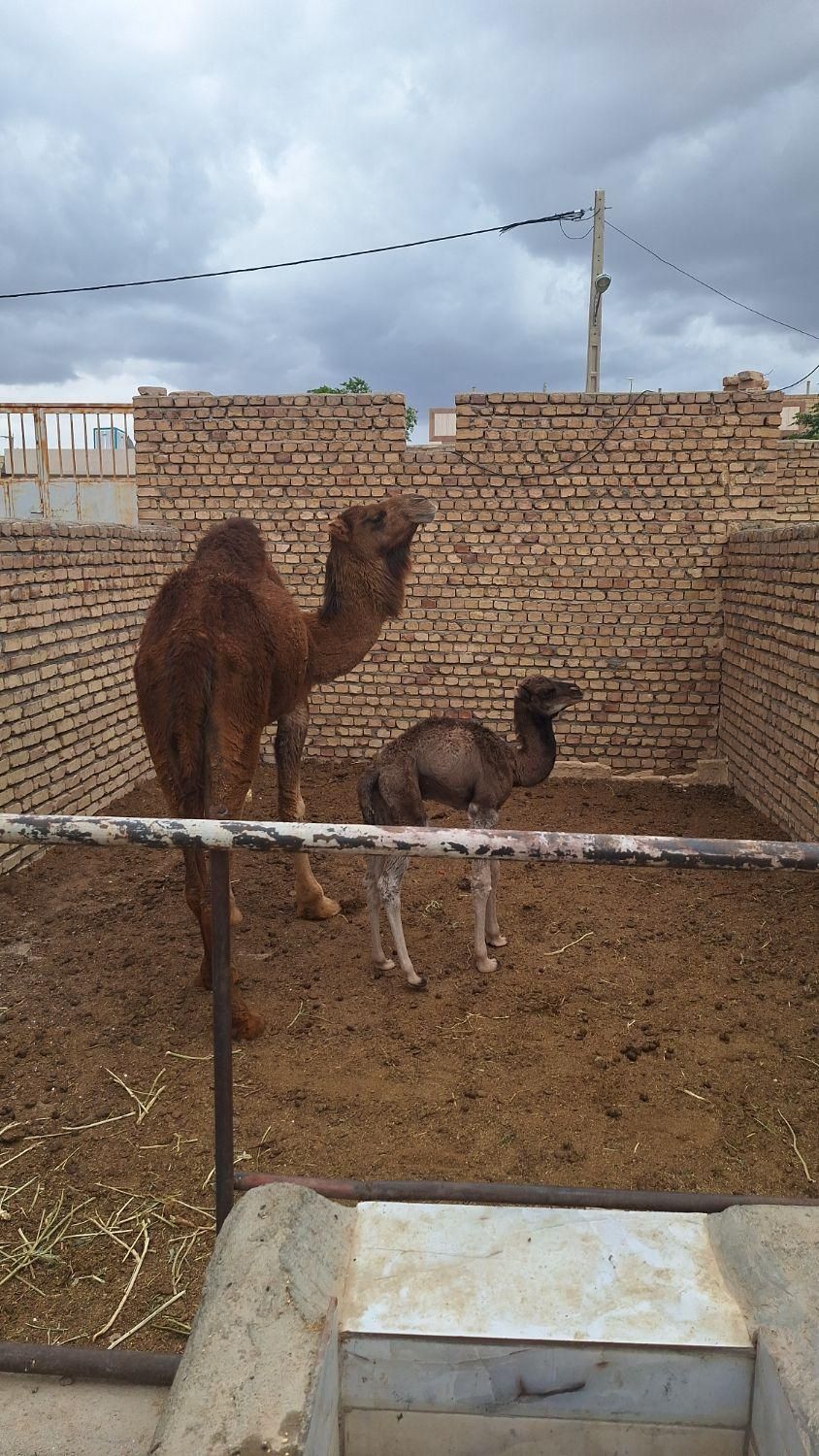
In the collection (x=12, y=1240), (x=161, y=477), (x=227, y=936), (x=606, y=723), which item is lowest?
(x=12, y=1240)

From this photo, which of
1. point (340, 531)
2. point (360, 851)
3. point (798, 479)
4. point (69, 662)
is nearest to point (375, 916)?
point (340, 531)

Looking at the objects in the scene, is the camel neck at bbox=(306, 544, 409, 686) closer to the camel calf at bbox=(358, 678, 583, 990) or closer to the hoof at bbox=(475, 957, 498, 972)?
the camel calf at bbox=(358, 678, 583, 990)

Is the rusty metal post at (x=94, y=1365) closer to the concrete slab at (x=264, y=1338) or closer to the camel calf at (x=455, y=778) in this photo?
the concrete slab at (x=264, y=1338)

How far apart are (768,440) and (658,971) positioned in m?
5.52

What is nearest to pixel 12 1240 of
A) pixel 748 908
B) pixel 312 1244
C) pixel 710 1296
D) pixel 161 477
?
pixel 312 1244

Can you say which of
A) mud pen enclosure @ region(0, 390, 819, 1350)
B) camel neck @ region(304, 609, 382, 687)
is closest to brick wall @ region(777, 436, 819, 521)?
mud pen enclosure @ region(0, 390, 819, 1350)

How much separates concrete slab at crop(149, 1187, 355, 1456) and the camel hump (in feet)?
11.9

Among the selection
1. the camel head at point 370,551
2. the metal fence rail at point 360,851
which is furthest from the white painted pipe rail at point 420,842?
the camel head at point 370,551

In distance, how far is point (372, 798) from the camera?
16.0 ft

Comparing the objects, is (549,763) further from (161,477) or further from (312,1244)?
(161,477)

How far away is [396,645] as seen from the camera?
888 cm

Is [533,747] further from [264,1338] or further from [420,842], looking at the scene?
[264,1338]

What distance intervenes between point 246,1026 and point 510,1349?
2923 mm

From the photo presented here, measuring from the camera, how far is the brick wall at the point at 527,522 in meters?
8.31
